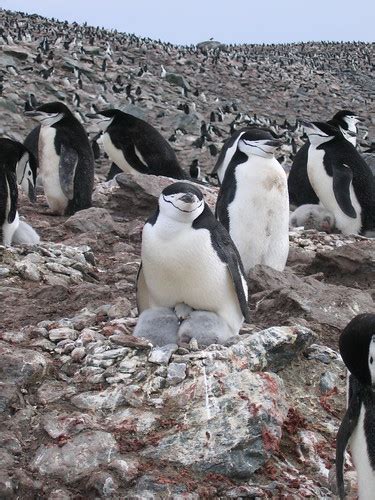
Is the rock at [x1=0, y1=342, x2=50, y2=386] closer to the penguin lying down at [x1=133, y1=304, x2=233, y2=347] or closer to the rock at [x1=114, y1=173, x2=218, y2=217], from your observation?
the penguin lying down at [x1=133, y1=304, x2=233, y2=347]

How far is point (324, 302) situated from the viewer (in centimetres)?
496

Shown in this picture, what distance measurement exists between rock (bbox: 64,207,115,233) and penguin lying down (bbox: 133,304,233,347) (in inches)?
131

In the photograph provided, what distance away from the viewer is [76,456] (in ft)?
10.6

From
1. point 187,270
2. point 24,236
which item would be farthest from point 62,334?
point 24,236

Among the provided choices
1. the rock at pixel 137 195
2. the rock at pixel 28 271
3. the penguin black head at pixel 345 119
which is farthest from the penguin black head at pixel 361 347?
the penguin black head at pixel 345 119

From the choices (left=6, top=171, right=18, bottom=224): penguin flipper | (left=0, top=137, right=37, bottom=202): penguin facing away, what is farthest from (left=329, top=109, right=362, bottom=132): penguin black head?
(left=6, top=171, right=18, bottom=224): penguin flipper

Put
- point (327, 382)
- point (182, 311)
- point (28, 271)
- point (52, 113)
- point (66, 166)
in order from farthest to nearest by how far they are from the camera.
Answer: point (52, 113) < point (66, 166) < point (28, 271) < point (182, 311) < point (327, 382)

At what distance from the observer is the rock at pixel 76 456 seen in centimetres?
317

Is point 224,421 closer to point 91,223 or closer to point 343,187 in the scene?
point 91,223

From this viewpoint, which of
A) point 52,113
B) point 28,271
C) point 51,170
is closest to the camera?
point 28,271

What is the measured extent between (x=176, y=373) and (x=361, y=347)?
35.4 inches

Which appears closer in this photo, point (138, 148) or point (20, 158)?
point (20, 158)

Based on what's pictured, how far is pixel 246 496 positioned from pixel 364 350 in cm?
71

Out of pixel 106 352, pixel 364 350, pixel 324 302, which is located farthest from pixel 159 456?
pixel 324 302
